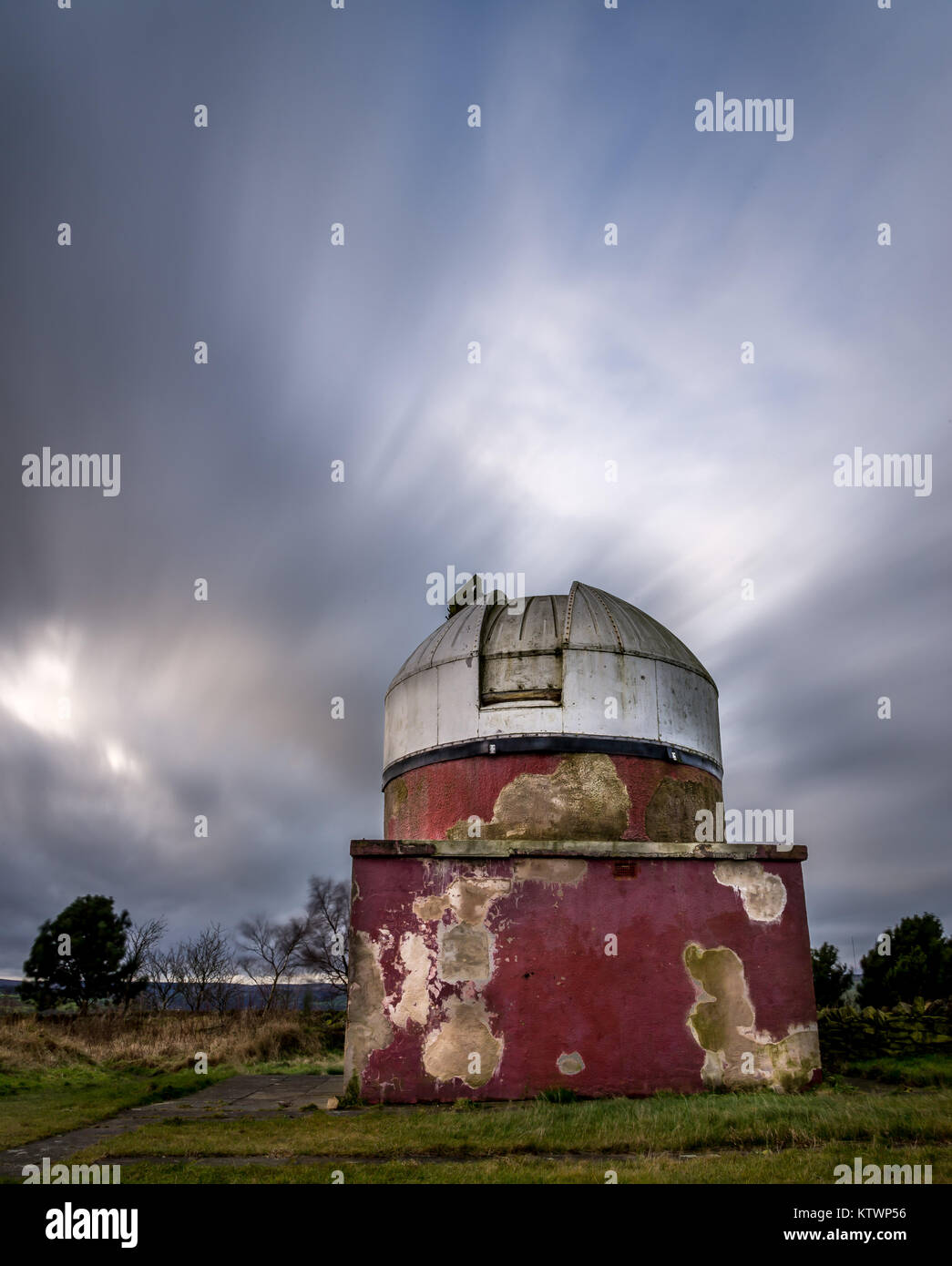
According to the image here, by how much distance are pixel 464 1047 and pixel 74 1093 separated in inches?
237

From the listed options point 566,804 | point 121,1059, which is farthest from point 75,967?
point 566,804

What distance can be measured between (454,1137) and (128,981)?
2487 cm

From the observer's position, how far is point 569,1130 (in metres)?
7.12

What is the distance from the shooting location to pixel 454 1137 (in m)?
6.93

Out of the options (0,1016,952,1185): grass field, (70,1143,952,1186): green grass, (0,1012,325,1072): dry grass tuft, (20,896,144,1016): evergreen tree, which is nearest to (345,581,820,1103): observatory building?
(0,1016,952,1185): grass field

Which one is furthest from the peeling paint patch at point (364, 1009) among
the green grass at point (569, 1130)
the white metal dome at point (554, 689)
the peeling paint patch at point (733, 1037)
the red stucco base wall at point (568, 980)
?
the peeling paint patch at point (733, 1037)

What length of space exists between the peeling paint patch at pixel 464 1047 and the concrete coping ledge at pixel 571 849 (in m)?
1.59

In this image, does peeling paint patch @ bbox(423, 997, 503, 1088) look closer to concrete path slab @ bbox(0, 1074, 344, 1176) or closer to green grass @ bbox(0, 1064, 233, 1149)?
concrete path slab @ bbox(0, 1074, 344, 1176)

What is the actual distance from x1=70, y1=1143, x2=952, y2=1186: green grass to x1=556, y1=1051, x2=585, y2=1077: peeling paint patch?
3.50m

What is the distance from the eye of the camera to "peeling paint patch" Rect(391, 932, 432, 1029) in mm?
9703

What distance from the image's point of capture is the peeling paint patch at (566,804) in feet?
36.1

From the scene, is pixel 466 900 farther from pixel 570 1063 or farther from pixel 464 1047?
pixel 570 1063
